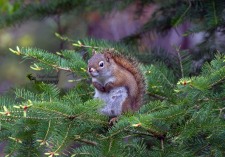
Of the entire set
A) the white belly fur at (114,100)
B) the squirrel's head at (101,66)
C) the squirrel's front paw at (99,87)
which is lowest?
the white belly fur at (114,100)

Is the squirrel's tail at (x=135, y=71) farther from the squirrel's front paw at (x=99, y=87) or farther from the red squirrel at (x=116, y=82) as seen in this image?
the squirrel's front paw at (x=99, y=87)

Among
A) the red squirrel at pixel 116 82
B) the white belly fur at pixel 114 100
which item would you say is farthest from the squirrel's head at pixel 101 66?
the white belly fur at pixel 114 100

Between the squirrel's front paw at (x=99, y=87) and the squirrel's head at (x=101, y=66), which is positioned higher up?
the squirrel's head at (x=101, y=66)

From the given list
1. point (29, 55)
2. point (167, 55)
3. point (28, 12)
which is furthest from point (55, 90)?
point (28, 12)

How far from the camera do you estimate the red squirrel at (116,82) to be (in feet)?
10.6

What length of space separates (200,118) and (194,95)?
0.13m

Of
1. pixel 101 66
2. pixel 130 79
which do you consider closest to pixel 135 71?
pixel 130 79

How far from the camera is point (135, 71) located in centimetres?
338

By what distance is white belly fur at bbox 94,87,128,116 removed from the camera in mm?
3227

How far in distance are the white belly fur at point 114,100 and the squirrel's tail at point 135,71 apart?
8 centimetres

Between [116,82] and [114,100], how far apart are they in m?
0.12

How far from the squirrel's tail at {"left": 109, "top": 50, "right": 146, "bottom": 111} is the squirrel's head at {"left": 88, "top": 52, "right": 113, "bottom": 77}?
50mm

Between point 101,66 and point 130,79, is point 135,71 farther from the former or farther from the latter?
point 101,66

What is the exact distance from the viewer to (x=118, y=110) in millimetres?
3238
